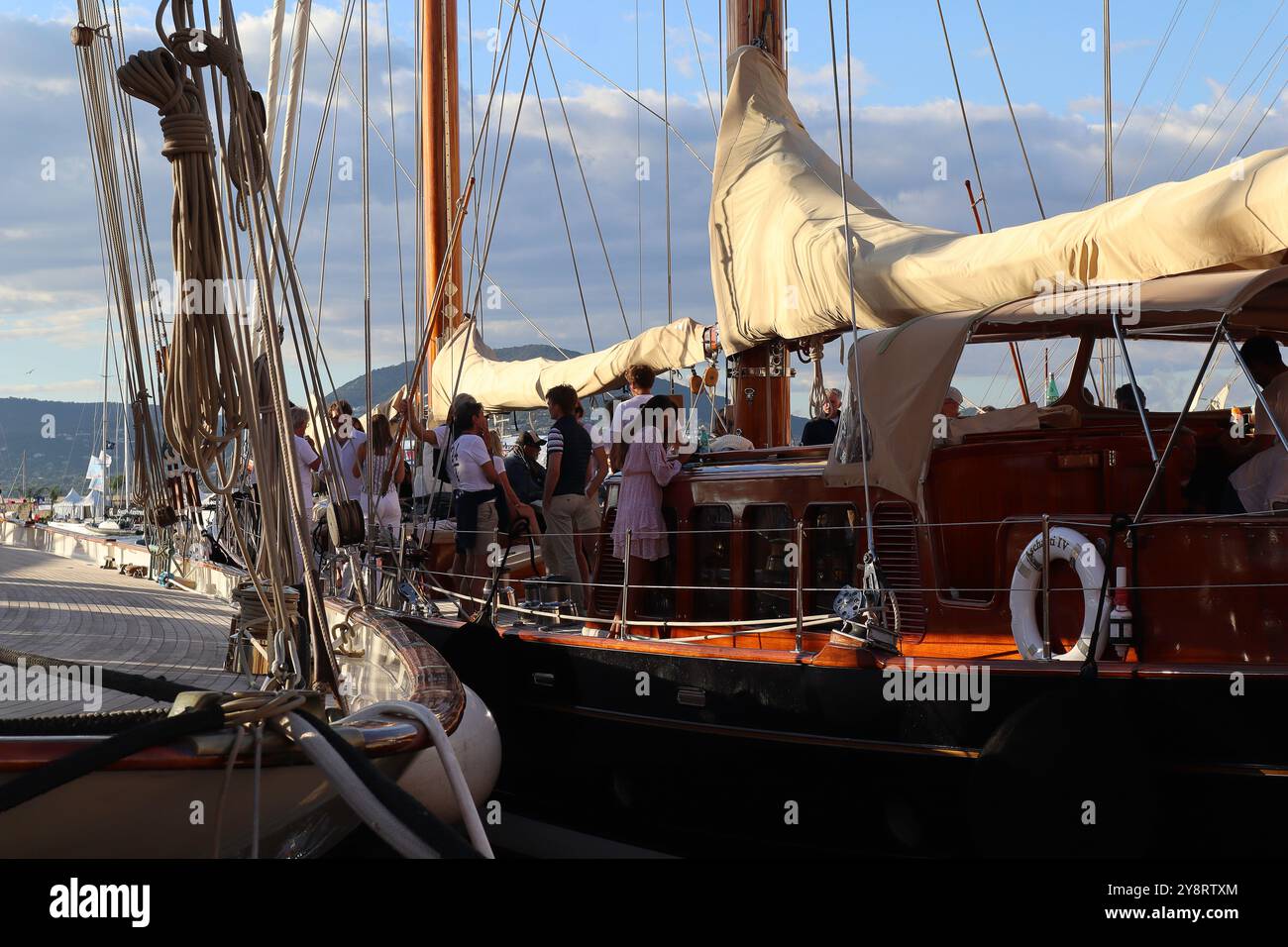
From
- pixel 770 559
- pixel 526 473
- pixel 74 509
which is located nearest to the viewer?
pixel 770 559

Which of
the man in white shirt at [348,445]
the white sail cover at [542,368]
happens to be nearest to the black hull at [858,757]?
the man in white shirt at [348,445]

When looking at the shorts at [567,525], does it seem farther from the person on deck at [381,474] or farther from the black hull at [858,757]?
the person on deck at [381,474]

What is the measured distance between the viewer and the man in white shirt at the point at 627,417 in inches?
283

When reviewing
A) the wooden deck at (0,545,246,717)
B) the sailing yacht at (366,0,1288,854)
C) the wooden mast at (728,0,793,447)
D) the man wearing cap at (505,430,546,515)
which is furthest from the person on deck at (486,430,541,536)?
the wooden deck at (0,545,246,717)

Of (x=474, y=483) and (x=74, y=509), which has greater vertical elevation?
(x=474, y=483)

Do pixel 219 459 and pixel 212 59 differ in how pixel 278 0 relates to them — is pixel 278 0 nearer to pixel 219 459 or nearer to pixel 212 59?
pixel 212 59

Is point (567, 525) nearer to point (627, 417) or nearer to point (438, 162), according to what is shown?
point (627, 417)

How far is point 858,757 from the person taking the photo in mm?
5605

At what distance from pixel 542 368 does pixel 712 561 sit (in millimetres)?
5864

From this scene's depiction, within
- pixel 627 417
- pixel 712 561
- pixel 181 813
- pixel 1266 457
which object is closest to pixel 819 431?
pixel 712 561

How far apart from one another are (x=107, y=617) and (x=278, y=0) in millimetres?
3785

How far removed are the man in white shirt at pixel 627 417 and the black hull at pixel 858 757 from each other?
1.19m
